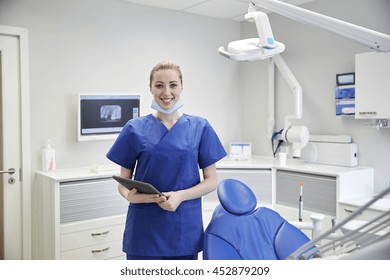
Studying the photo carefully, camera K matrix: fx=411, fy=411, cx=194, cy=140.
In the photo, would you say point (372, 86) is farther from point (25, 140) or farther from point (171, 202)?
point (25, 140)

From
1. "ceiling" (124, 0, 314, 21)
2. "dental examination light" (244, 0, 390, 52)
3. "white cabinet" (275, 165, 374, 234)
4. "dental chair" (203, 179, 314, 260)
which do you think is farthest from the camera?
"ceiling" (124, 0, 314, 21)

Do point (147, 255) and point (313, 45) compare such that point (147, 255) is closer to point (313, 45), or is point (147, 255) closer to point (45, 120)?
point (45, 120)

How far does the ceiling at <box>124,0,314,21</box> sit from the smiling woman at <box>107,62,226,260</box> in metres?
1.93

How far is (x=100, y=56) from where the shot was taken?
10.4 feet

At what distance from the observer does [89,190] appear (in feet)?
8.87

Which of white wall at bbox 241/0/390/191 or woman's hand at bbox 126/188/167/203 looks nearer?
woman's hand at bbox 126/188/167/203

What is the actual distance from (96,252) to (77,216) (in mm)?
288

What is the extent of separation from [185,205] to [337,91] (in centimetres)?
194

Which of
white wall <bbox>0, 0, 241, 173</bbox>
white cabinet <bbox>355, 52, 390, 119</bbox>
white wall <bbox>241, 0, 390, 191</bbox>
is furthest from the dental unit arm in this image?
white wall <bbox>0, 0, 241, 173</bbox>

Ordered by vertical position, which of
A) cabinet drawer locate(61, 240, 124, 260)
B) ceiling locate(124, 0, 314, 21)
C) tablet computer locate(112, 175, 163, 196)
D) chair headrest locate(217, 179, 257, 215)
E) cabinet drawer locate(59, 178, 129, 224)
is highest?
ceiling locate(124, 0, 314, 21)

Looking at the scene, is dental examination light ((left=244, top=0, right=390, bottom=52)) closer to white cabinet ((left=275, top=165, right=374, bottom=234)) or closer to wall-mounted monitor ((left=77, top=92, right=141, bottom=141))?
white cabinet ((left=275, top=165, right=374, bottom=234))

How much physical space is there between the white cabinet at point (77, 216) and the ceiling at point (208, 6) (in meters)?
1.50

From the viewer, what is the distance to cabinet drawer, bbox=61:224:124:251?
8.65 feet

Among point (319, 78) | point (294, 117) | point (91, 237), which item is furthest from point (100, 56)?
point (319, 78)
